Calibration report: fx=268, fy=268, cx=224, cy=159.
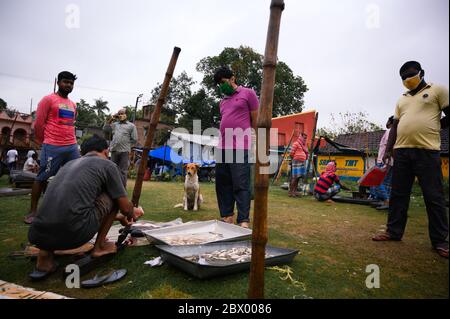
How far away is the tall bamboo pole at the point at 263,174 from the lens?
175 cm

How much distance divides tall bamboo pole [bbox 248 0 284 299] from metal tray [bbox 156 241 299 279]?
58 centimetres

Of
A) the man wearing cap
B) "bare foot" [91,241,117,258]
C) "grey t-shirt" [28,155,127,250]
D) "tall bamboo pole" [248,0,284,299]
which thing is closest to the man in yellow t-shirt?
"tall bamboo pole" [248,0,284,299]

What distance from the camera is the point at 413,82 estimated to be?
3.54m

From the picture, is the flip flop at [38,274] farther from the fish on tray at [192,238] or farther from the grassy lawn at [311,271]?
the fish on tray at [192,238]

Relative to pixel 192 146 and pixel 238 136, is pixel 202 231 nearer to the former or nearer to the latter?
pixel 238 136

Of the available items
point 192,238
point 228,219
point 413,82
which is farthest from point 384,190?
point 192,238

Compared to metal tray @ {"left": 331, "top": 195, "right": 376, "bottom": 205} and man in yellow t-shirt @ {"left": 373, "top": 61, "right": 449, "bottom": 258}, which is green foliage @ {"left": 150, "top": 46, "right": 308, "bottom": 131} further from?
man in yellow t-shirt @ {"left": 373, "top": 61, "right": 449, "bottom": 258}

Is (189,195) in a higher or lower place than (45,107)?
lower

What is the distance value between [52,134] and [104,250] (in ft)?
8.48

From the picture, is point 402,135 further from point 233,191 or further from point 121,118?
point 121,118

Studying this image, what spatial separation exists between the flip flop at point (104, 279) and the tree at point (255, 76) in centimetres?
3282
